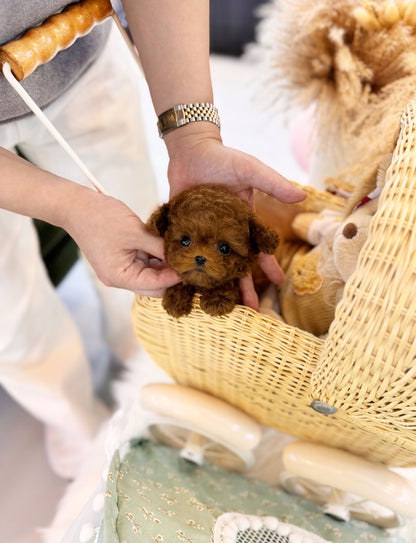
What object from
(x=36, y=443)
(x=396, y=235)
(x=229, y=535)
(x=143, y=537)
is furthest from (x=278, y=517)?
(x=36, y=443)

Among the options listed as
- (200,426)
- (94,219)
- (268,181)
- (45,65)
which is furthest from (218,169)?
(200,426)

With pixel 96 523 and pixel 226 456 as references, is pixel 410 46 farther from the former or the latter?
pixel 96 523

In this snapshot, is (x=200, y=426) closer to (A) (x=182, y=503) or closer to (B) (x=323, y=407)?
(A) (x=182, y=503)

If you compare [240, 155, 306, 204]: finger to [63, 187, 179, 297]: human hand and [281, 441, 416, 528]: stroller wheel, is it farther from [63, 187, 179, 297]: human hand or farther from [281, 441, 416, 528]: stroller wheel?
[281, 441, 416, 528]: stroller wheel

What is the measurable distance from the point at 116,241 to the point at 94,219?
0.12ft

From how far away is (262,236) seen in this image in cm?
54

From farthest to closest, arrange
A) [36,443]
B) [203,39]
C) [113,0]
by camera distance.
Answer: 1. [36,443]
2. [113,0]
3. [203,39]

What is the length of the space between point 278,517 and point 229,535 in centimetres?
12

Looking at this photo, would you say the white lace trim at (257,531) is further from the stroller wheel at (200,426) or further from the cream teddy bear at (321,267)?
the cream teddy bear at (321,267)

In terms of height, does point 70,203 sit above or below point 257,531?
above

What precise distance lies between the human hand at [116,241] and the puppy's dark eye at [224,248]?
66 millimetres

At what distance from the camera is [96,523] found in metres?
0.56

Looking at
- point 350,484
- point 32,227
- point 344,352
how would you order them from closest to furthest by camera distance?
point 344,352, point 350,484, point 32,227

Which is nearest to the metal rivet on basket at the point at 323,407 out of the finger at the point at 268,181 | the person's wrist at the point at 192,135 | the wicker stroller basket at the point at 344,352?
the wicker stroller basket at the point at 344,352
